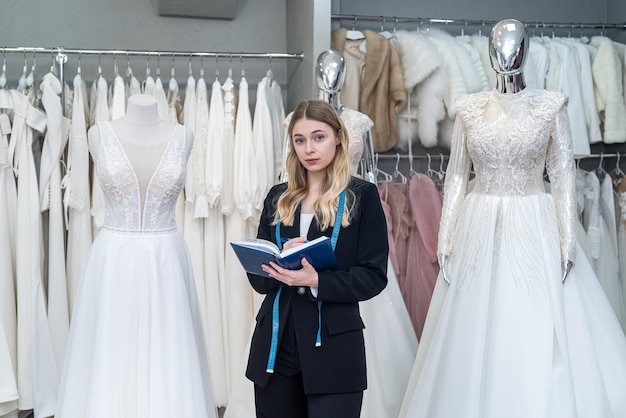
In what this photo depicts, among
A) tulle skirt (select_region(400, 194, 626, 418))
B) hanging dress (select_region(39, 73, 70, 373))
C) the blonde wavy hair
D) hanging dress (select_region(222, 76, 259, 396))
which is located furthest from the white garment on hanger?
the blonde wavy hair

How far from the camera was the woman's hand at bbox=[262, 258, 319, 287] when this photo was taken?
1.71m

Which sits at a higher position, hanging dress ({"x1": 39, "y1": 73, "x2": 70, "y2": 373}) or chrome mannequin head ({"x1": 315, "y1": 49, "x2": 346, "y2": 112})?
chrome mannequin head ({"x1": 315, "y1": 49, "x2": 346, "y2": 112})

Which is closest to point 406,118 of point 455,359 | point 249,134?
point 249,134

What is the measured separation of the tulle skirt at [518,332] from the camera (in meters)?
2.19

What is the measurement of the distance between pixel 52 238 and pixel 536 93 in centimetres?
243

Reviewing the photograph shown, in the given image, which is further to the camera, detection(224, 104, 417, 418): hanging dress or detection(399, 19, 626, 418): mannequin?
detection(224, 104, 417, 418): hanging dress

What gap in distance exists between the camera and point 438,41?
152 inches

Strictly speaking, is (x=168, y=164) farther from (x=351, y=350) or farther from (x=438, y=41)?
(x=438, y=41)

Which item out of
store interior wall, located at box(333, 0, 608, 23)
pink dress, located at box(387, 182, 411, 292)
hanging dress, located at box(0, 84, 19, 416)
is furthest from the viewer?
store interior wall, located at box(333, 0, 608, 23)

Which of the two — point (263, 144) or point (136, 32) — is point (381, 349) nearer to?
point (263, 144)

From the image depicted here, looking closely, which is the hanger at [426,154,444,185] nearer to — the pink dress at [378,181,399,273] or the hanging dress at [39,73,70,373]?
the pink dress at [378,181,399,273]

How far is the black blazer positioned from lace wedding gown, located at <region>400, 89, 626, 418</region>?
705mm

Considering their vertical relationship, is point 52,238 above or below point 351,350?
above

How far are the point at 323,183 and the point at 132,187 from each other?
771mm
